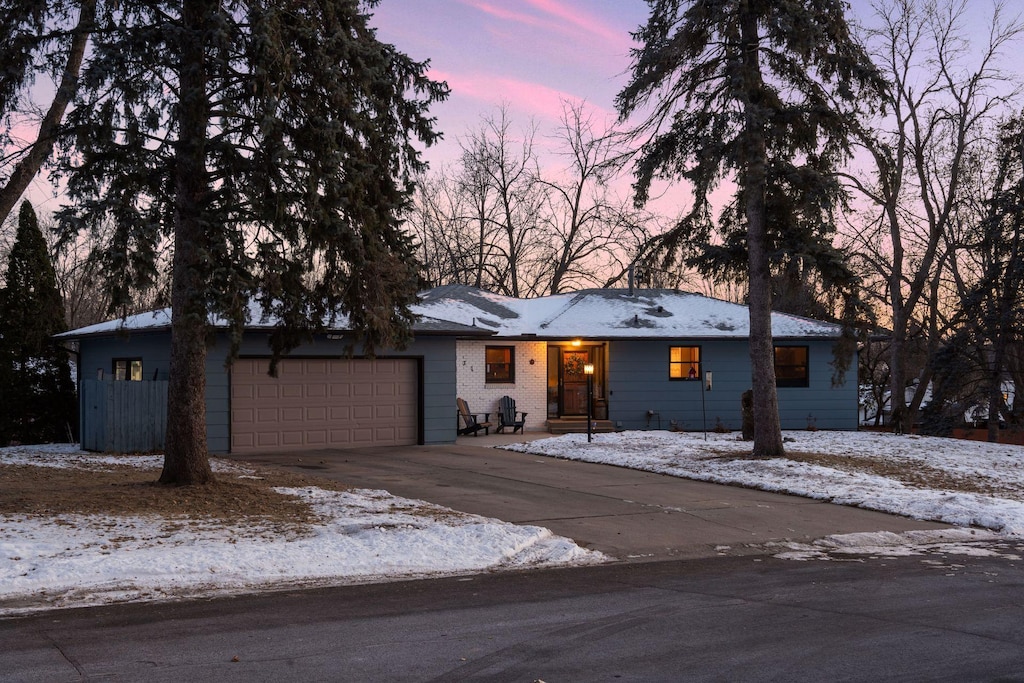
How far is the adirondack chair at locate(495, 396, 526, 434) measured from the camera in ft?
83.8

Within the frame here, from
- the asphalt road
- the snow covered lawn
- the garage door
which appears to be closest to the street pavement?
the asphalt road

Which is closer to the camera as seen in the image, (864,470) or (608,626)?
(608,626)

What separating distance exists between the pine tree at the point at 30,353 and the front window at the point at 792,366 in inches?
757

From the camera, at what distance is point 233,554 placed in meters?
8.85

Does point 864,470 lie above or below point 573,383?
below

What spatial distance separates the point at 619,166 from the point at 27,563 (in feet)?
44.6

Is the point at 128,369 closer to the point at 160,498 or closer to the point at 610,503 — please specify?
the point at 160,498

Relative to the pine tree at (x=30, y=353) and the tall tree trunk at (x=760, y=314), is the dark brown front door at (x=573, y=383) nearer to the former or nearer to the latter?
the tall tree trunk at (x=760, y=314)

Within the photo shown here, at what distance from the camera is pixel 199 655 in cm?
589

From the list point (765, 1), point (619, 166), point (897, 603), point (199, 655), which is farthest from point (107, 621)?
point (765, 1)

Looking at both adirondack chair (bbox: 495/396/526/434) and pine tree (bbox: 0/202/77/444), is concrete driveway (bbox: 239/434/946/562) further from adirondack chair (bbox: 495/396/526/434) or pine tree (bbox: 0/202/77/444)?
pine tree (bbox: 0/202/77/444)

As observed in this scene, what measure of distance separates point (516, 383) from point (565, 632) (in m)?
19.8

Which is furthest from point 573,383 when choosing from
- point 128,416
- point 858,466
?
point 128,416

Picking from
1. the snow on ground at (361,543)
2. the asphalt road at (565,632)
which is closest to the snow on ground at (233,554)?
the snow on ground at (361,543)
